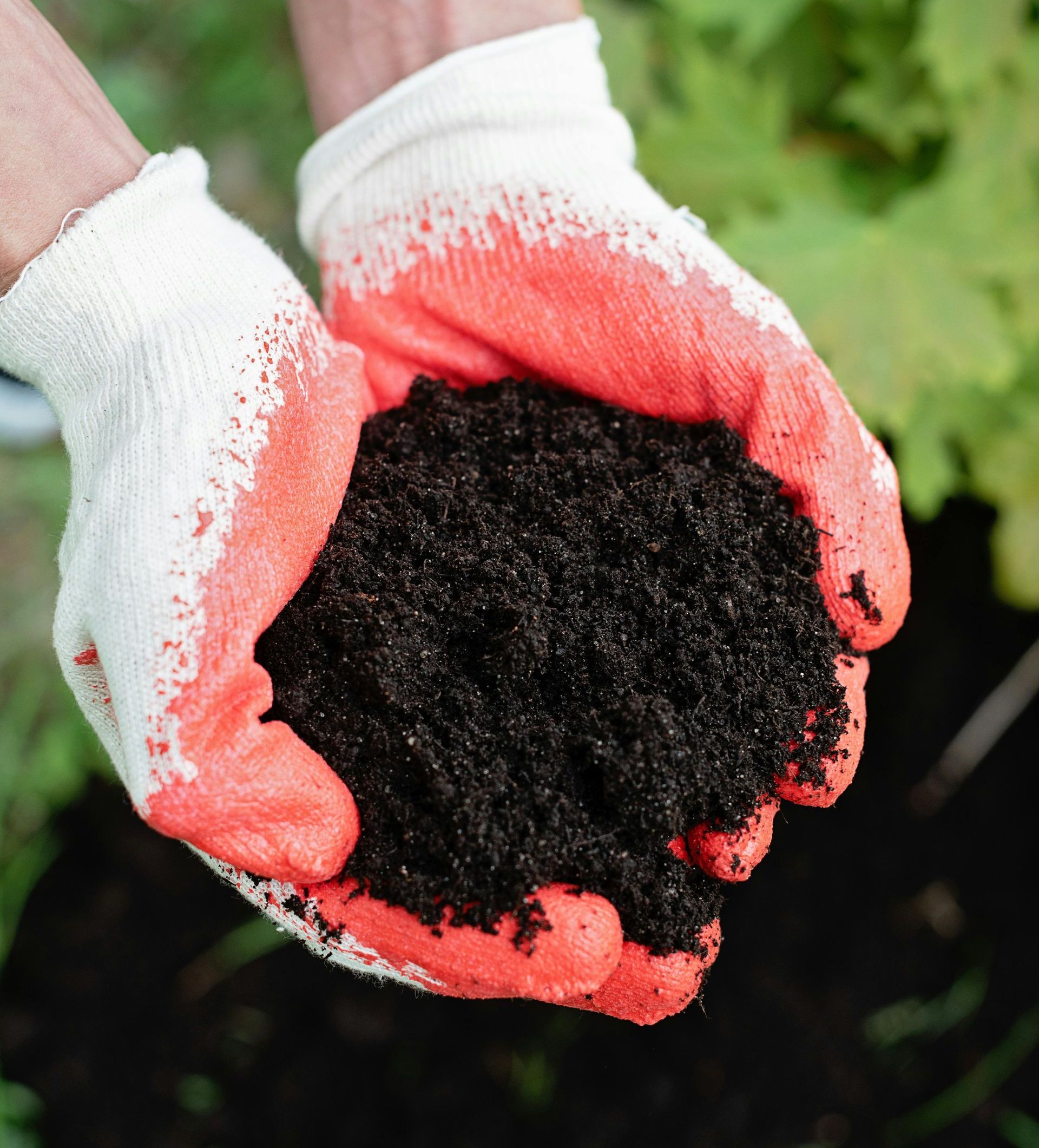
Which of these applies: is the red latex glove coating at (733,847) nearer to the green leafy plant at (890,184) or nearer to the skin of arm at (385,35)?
the green leafy plant at (890,184)

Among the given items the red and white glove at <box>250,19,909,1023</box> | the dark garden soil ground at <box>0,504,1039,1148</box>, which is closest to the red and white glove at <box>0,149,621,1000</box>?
the red and white glove at <box>250,19,909,1023</box>

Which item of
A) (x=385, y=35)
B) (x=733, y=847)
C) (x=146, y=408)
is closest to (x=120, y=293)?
(x=146, y=408)

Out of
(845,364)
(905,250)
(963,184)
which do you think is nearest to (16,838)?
(845,364)

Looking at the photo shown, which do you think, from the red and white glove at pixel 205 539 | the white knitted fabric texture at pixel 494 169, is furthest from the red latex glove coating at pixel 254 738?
the white knitted fabric texture at pixel 494 169

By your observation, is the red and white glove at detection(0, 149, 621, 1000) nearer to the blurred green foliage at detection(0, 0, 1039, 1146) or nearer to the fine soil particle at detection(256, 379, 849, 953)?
the fine soil particle at detection(256, 379, 849, 953)

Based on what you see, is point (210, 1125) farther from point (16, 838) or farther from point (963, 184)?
point (963, 184)

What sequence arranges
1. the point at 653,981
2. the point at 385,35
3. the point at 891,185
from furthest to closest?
the point at 891,185 < the point at 385,35 < the point at 653,981

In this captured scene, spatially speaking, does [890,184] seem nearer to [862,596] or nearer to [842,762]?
[862,596]
